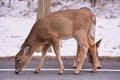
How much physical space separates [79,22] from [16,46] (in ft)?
14.7

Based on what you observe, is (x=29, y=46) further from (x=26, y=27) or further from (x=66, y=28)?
(x=26, y=27)

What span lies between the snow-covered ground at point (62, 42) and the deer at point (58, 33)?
2458 millimetres

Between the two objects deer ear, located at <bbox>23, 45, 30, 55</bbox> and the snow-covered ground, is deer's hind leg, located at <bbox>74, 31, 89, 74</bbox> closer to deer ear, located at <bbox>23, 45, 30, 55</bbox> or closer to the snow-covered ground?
deer ear, located at <bbox>23, 45, 30, 55</bbox>

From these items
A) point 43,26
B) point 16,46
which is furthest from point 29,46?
point 16,46

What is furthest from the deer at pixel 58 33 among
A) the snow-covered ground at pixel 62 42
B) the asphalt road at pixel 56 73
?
the snow-covered ground at pixel 62 42

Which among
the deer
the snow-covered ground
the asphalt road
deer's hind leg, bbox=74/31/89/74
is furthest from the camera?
the snow-covered ground

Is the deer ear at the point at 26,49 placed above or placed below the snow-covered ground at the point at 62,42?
above

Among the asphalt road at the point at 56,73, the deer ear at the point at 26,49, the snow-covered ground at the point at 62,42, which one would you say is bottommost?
the snow-covered ground at the point at 62,42

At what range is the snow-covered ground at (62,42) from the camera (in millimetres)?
14376

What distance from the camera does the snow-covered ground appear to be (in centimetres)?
1438

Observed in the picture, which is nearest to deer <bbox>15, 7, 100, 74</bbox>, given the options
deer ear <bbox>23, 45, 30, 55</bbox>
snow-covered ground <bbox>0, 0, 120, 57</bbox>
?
deer ear <bbox>23, 45, 30, 55</bbox>

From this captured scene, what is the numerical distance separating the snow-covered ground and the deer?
8.07 ft

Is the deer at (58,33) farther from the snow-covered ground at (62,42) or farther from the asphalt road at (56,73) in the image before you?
the snow-covered ground at (62,42)

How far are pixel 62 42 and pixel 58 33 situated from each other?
466 centimetres
